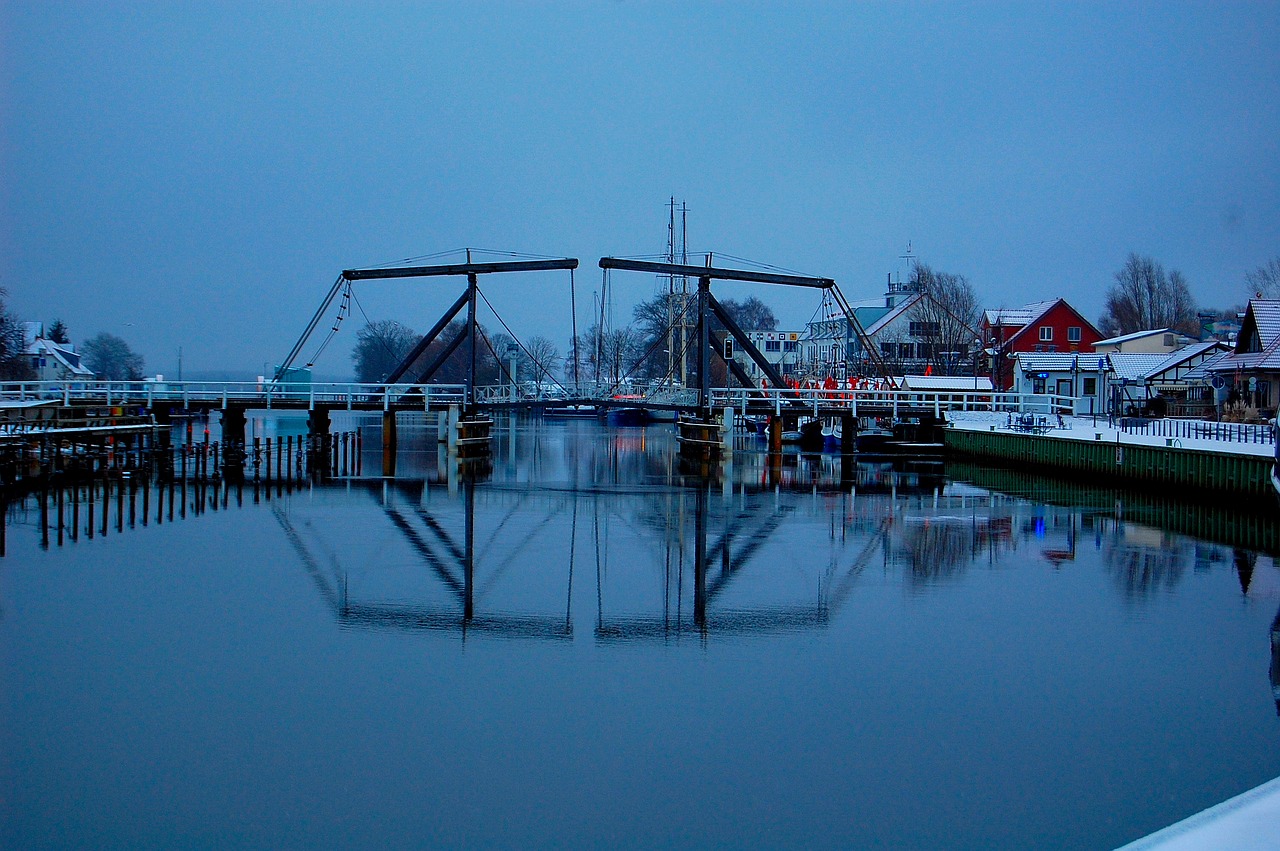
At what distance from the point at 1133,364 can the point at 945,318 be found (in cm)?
2153

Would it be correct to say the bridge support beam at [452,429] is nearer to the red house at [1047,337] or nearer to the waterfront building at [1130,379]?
the waterfront building at [1130,379]

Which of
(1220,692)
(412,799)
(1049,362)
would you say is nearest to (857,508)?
(1220,692)

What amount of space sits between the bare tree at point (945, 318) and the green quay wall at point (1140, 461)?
34.1 meters

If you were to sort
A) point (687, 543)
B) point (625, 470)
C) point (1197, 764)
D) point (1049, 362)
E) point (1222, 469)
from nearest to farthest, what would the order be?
1. point (1197, 764)
2. point (687, 543)
3. point (1222, 469)
4. point (625, 470)
5. point (1049, 362)

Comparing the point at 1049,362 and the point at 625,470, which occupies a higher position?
the point at 1049,362

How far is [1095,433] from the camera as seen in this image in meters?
40.0

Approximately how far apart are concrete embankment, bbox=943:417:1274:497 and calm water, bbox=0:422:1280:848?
4451 millimetres

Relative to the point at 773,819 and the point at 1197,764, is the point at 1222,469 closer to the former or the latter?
the point at 1197,764

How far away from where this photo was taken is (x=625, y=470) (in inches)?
1673

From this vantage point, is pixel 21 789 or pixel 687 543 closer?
pixel 21 789

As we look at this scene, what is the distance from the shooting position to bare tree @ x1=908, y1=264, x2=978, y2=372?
81438 millimetres

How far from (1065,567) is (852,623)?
264 inches

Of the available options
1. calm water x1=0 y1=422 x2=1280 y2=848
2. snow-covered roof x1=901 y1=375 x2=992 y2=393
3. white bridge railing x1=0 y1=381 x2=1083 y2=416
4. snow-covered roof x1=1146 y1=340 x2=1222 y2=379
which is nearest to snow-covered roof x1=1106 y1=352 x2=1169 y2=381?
snow-covered roof x1=1146 y1=340 x2=1222 y2=379

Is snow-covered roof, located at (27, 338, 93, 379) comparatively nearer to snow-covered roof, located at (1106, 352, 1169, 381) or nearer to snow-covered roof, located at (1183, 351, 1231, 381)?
snow-covered roof, located at (1106, 352, 1169, 381)
